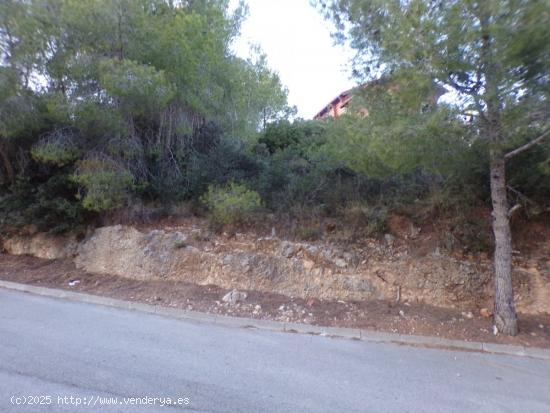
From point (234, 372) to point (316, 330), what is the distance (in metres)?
2.12

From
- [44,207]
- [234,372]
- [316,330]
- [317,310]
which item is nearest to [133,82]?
[44,207]

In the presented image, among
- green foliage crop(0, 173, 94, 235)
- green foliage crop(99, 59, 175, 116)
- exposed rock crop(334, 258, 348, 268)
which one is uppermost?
green foliage crop(99, 59, 175, 116)

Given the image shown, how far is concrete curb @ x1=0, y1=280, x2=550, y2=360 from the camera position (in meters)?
5.71

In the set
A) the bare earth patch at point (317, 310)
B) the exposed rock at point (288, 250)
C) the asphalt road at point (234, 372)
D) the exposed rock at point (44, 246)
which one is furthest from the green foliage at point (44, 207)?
the exposed rock at point (288, 250)

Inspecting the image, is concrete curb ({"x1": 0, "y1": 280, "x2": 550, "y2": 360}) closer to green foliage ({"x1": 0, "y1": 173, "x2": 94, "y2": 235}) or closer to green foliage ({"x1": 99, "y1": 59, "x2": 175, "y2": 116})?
green foliage ({"x1": 0, "y1": 173, "x2": 94, "y2": 235})

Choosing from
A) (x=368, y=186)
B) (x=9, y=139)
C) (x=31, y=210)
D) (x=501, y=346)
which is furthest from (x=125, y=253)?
(x=501, y=346)

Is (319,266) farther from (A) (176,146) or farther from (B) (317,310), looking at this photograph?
(A) (176,146)

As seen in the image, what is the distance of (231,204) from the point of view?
847 centimetres

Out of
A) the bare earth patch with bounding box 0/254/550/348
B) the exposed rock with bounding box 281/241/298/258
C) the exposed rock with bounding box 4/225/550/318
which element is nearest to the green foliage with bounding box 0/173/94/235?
the exposed rock with bounding box 4/225/550/318

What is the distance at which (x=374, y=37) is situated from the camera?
20.8 feet

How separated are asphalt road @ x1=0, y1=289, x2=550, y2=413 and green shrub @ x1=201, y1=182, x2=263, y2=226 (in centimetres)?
301

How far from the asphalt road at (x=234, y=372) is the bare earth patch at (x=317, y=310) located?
700 mm

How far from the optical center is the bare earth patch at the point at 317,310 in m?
6.29

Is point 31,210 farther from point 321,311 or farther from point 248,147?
point 321,311
